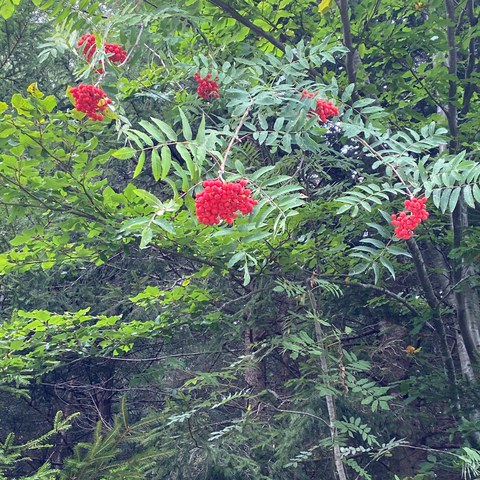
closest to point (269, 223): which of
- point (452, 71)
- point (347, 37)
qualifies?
point (347, 37)

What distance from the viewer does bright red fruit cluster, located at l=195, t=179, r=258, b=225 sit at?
219cm

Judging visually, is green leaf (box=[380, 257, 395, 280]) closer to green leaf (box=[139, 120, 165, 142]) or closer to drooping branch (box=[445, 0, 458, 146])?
green leaf (box=[139, 120, 165, 142])

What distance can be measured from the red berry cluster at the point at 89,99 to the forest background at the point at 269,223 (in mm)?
35

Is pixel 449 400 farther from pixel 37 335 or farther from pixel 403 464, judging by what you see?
pixel 37 335

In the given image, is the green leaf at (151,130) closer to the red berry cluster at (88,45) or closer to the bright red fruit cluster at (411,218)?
the red berry cluster at (88,45)

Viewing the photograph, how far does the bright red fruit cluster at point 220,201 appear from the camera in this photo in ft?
7.17

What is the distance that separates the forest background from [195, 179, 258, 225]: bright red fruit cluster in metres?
0.10

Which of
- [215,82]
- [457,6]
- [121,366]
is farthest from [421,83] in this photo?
[121,366]

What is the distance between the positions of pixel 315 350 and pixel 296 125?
1269 millimetres

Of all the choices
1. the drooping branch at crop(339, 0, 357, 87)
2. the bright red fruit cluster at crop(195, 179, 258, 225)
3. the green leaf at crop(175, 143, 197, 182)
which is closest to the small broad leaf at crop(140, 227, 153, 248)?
the bright red fruit cluster at crop(195, 179, 258, 225)

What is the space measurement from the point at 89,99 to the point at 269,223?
99 centimetres

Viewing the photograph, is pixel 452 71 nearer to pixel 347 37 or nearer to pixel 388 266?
pixel 347 37

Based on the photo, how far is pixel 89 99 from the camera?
270 centimetres

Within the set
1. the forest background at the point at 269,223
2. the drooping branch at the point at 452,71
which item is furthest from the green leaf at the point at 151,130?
the drooping branch at the point at 452,71
